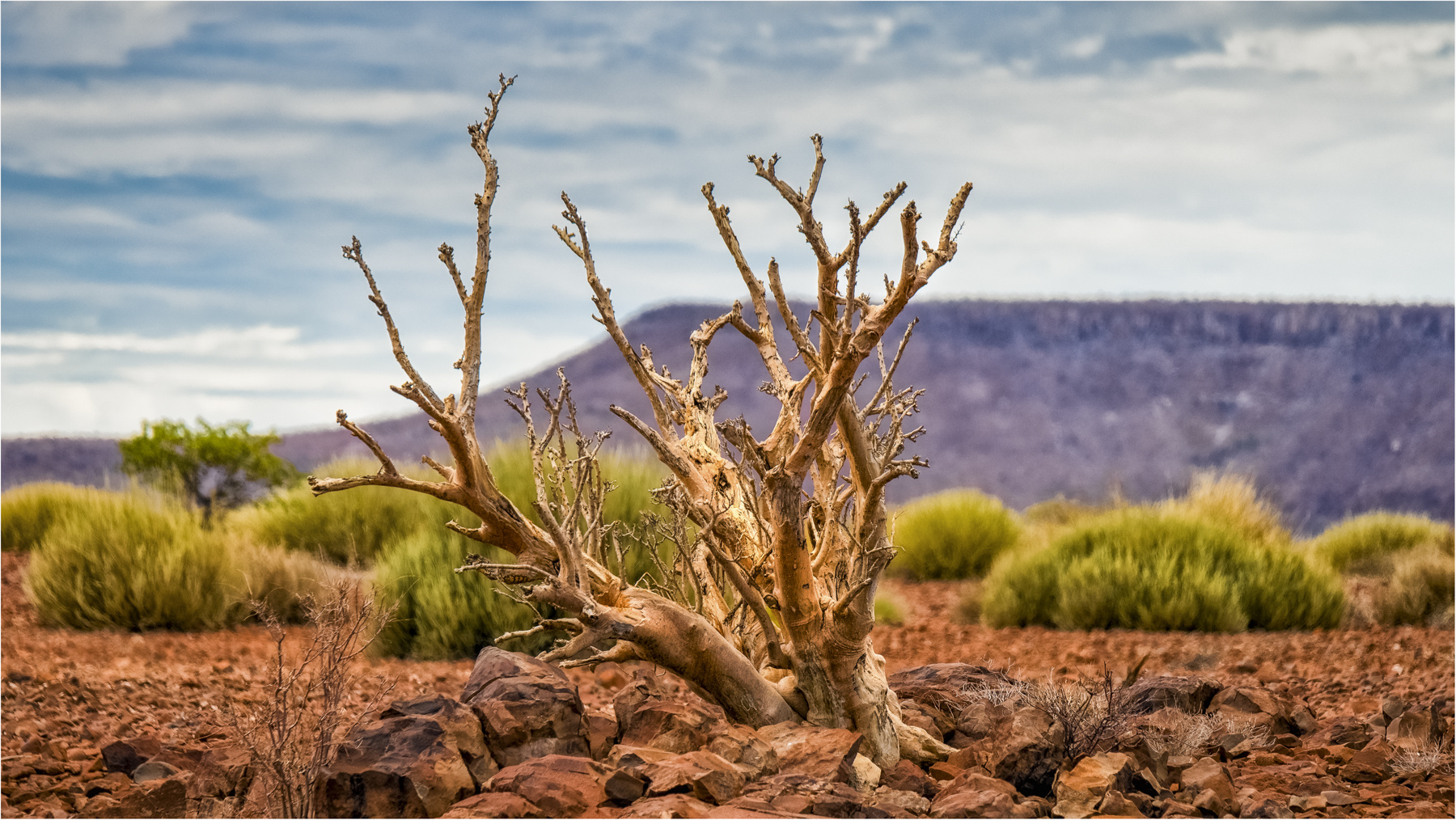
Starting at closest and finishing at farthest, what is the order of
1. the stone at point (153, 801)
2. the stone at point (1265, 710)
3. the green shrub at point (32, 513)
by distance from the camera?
the stone at point (153, 801) → the stone at point (1265, 710) → the green shrub at point (32, 513)

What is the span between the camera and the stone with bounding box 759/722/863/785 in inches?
126

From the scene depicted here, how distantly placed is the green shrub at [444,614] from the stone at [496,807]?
3.95 m

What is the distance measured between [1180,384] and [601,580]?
3340 centimetres

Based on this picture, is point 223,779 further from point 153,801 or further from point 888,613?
point 888,613

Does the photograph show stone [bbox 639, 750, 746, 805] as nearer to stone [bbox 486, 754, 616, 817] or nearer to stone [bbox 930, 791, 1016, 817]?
stone [bbox 486, 754, 616, 817]

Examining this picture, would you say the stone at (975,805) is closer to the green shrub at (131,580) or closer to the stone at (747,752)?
the stone at (747,752)

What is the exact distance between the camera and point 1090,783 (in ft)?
10.9

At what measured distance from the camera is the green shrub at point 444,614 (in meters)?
7.19

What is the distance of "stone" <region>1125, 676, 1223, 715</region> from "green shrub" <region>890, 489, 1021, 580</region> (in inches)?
319

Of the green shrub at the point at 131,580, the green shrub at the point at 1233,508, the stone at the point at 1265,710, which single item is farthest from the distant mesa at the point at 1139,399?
the stone at the point at 1265,710

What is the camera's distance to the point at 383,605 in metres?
7.44

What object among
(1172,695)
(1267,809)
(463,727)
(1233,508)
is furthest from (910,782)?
(1233,508)

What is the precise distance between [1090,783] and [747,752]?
0.99m

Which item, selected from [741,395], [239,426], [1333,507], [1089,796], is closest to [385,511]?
[239,426]
